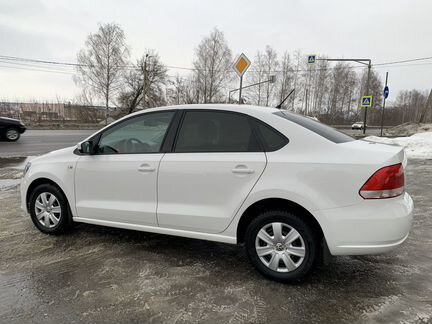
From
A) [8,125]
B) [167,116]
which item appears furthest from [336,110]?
[167,116]

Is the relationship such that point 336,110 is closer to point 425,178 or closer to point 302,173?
point 425,178

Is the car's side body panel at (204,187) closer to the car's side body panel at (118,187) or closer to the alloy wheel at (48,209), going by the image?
the car's side body panel at (118,187)

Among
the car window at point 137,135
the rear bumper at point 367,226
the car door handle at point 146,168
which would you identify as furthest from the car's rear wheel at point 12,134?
the rear bumper at point 367,226

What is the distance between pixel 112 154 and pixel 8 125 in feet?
50.2

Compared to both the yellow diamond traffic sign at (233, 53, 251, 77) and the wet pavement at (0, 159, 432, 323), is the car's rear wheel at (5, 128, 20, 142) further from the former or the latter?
the wet pavement at (0, 159, 432, 323)

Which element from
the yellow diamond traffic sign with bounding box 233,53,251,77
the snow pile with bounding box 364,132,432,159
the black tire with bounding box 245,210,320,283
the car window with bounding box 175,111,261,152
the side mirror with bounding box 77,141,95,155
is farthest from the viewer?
the snow pile with bounding box 364,132,432,159

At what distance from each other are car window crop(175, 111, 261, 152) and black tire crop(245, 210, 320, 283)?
65 centimetres

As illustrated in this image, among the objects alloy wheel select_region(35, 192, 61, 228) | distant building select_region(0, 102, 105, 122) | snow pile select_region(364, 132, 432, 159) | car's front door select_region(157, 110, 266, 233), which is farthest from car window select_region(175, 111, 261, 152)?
distant building select_region(0, 102, 105, 122)

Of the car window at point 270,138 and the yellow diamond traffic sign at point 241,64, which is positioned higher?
the yellow diamond traffic sign at point 241,64

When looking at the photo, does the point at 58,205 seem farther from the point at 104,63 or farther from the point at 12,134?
the point at 104,63

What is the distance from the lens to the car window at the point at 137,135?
11.9ft

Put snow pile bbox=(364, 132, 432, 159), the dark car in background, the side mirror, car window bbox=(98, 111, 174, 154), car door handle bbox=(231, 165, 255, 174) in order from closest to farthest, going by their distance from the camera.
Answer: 1. car door handle bbox=(231, 165, 255, 174)
2. car window bbox=(98, 111, 174, 154)
3. the side mirror
4. snow pile bbox=(364, 132, 432, 159)
5. the dark car in background

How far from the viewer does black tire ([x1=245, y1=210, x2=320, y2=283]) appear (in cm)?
286

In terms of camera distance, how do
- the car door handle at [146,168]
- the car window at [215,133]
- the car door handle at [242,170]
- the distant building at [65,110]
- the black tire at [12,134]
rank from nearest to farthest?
the car door handle at [242,170] < the car window at [215,133] < the car door handle at [146,168] < the black tire at [12,134] < the distant building at [65,110]
